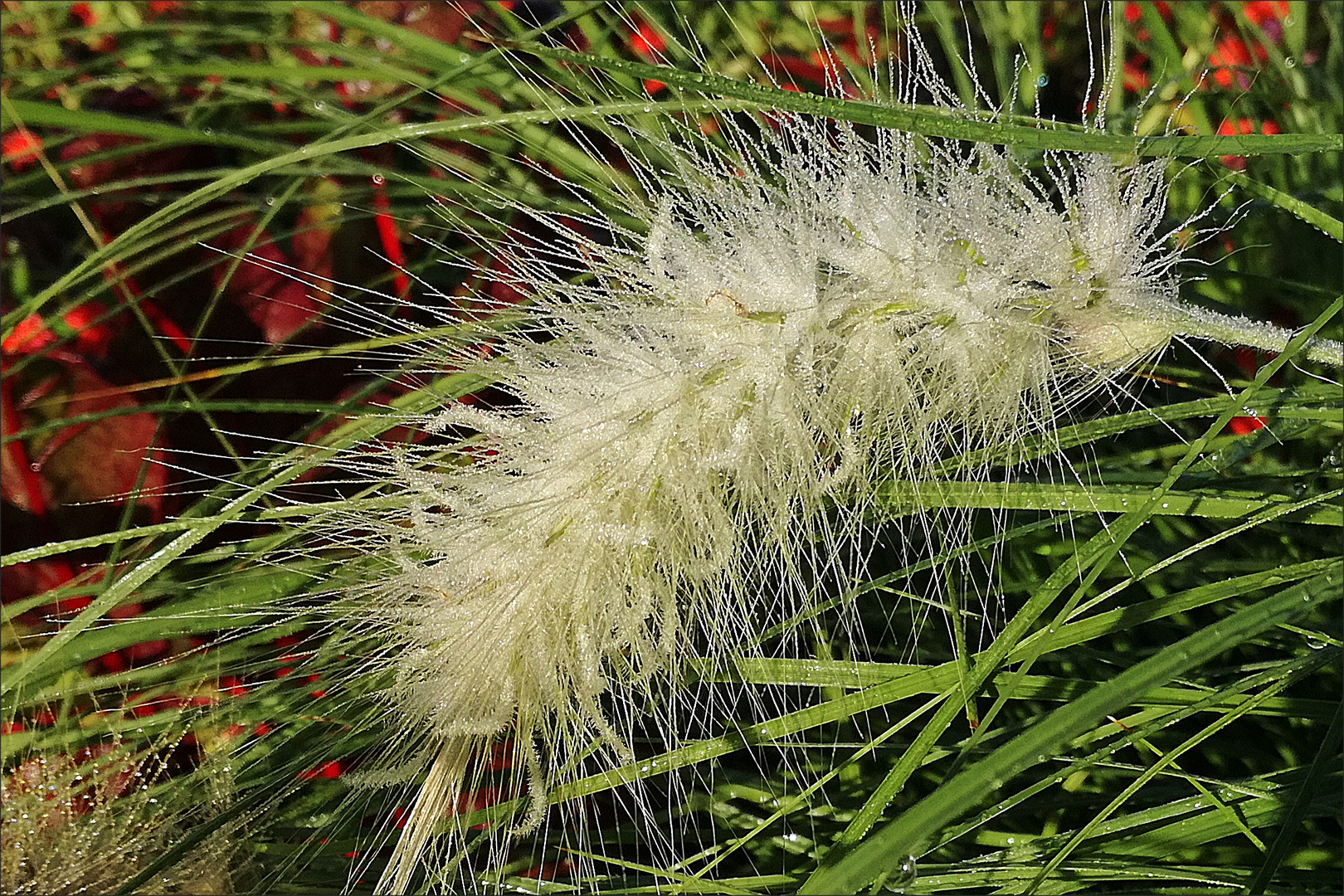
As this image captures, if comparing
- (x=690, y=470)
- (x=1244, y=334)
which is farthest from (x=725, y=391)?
(x=1244, y=334)

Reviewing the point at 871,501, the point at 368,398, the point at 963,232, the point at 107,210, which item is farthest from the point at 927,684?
the point at 107,210

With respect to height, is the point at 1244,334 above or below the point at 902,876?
above

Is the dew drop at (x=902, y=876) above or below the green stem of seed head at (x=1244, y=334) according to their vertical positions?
below

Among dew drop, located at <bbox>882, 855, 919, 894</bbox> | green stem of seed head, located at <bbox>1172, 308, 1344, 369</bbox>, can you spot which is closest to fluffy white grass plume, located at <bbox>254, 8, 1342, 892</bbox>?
green stem of seed head, located at <bbox>1172, 308, 1344, 369</bbox>

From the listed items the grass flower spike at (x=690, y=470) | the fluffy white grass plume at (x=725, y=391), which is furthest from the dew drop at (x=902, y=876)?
the fluffy white grass plume at (x=725, y=391)

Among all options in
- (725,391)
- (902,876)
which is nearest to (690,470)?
(725,391)

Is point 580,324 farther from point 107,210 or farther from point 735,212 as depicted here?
point 107,210

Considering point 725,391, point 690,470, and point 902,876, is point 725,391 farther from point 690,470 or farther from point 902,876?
point 902,876

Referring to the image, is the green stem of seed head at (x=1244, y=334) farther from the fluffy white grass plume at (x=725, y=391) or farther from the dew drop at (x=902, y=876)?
the dew drop at (x=902, y=876)

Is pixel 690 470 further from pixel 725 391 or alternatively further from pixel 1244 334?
pixel 1244 334
